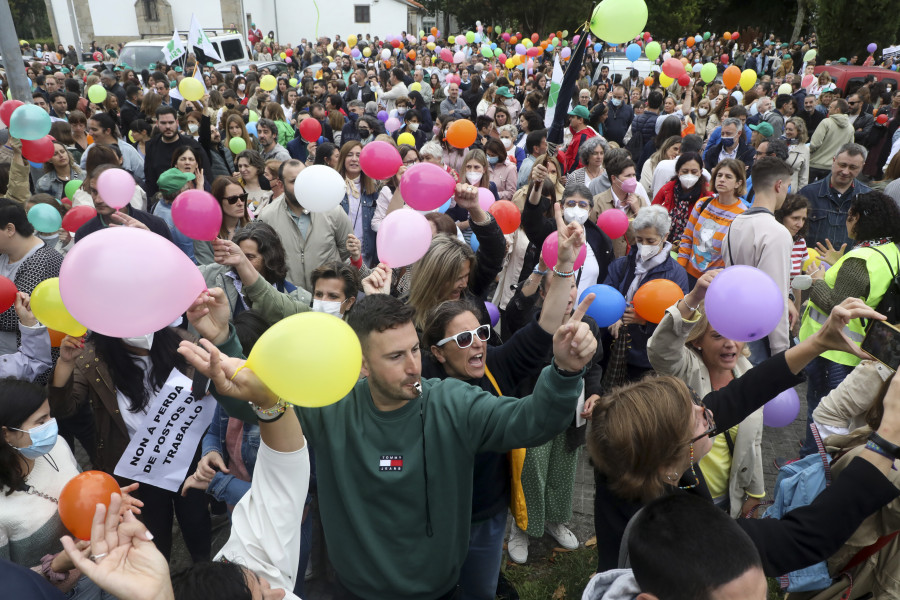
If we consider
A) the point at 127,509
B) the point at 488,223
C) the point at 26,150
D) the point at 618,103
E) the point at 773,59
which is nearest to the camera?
the point at 127,509

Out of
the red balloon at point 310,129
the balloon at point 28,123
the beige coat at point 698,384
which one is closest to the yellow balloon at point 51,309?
the beige coat at point 698,384

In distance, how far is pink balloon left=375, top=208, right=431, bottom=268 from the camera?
3.35m

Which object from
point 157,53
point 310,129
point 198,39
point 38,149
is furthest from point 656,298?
point 157,53

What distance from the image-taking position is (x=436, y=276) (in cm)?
332

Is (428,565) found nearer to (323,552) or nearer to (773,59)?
(323,552)

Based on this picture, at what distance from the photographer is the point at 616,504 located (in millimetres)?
2162

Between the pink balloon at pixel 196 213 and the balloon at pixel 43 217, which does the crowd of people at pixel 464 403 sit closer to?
the pink balloon at pixel 196 213

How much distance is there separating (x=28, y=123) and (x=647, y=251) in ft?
16.5

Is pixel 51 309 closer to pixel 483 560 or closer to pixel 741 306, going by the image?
pixel 483 560

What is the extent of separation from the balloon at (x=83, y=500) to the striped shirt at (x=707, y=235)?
403 centimetres

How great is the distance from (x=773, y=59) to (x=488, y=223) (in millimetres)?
24076

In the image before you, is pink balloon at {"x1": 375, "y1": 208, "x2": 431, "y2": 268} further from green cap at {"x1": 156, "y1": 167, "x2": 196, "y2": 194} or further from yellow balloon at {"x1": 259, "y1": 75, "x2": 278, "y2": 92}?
yellow balloon at {"x1": 259, "y1": 75, "x2": 278, "y2": 92}

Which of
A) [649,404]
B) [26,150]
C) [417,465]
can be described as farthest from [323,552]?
[26,150]

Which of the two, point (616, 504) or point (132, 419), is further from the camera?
point (132, 419)
